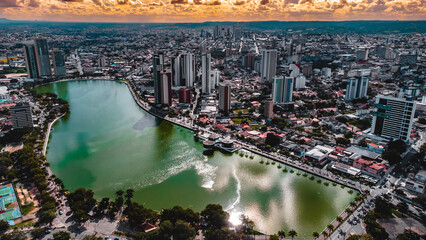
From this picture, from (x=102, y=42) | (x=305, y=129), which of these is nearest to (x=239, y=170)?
(x=305, y=129)

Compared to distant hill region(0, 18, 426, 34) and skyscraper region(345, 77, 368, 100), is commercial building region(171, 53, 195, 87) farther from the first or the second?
distant hill region(0, 18, 426, 34)

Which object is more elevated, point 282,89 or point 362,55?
point 362,55

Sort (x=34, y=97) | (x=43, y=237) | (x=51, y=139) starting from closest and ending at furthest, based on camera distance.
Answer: (x=43, y=237) < (x=51, y=139) < (x=34, y=97)

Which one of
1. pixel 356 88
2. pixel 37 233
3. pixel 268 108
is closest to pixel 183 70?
pixel 268 108

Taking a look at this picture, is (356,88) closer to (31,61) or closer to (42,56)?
(42,56)

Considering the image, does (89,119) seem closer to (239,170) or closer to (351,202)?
(239,170)
